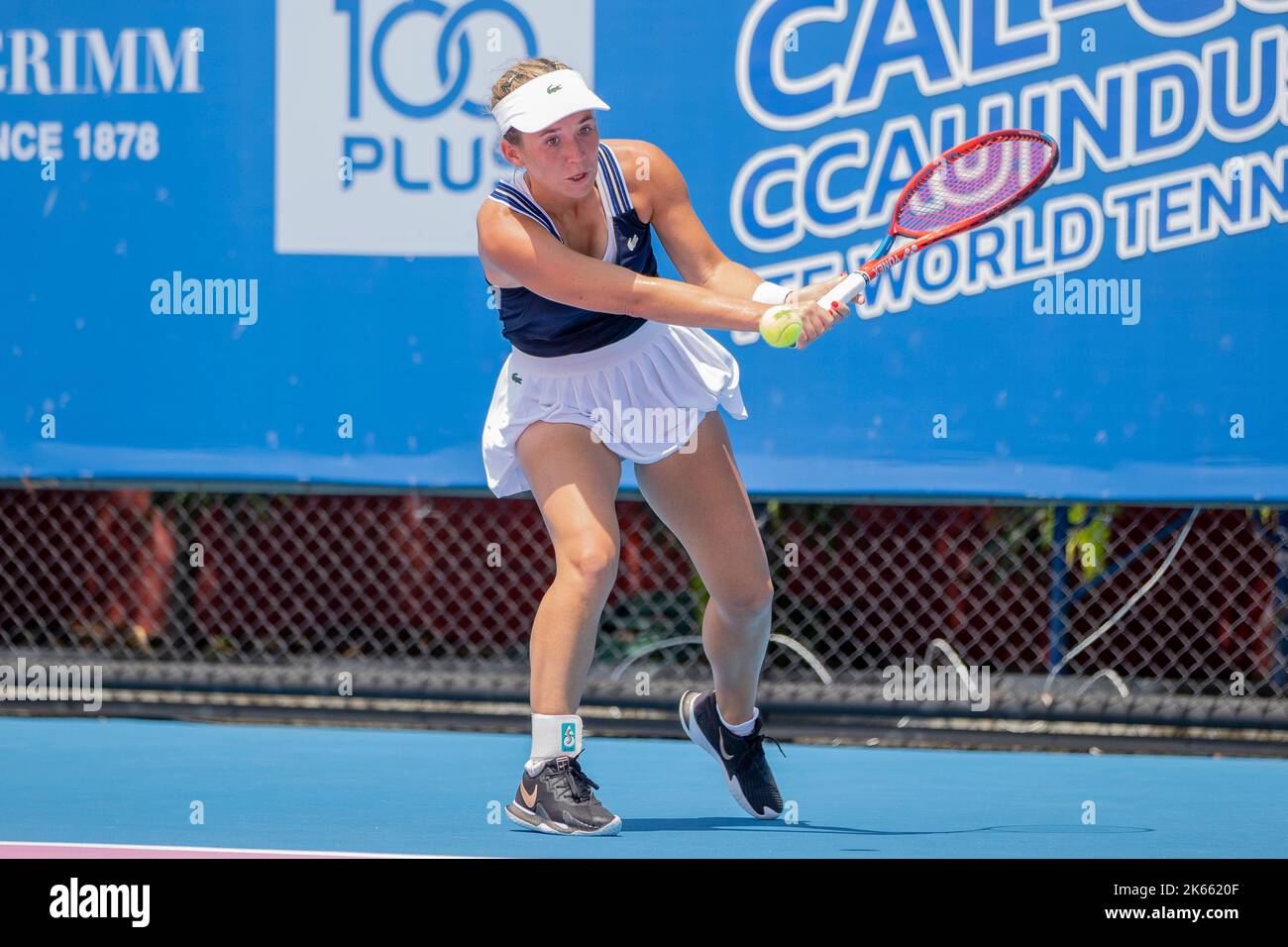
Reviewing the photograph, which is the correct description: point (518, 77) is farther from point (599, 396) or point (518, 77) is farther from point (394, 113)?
point (394, 113)

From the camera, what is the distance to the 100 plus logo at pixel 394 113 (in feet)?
20.6

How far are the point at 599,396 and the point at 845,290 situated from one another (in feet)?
2.20

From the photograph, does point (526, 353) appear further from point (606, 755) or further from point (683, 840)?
point (606, 755)

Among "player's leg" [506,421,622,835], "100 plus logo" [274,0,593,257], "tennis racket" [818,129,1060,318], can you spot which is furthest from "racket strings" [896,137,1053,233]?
"100 plus logo" [274,0,593,257]

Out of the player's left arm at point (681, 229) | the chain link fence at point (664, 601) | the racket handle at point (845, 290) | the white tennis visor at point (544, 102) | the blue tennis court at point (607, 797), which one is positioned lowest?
the blue tennis court at point (607, 797)

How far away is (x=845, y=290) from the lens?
13.9 ft

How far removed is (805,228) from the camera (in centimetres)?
619

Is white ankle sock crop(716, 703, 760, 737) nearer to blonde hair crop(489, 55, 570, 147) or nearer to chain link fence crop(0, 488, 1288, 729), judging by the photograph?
blonde hair crop(489, 55, 570, 147)

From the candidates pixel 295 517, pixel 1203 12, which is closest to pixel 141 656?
pixel 295 517

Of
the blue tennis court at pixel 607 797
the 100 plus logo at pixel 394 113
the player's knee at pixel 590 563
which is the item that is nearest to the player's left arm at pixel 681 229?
the player's knee at pixel 590 563

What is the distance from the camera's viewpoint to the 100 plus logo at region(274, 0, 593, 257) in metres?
6.29

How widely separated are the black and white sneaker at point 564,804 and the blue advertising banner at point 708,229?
75.3 inches

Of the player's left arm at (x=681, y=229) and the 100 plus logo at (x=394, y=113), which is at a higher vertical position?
the 100 plus logo at (x=394, y=113)

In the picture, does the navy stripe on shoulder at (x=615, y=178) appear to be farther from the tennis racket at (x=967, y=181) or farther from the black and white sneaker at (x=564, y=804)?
the black and white sneaker at (x=564, y=804)
